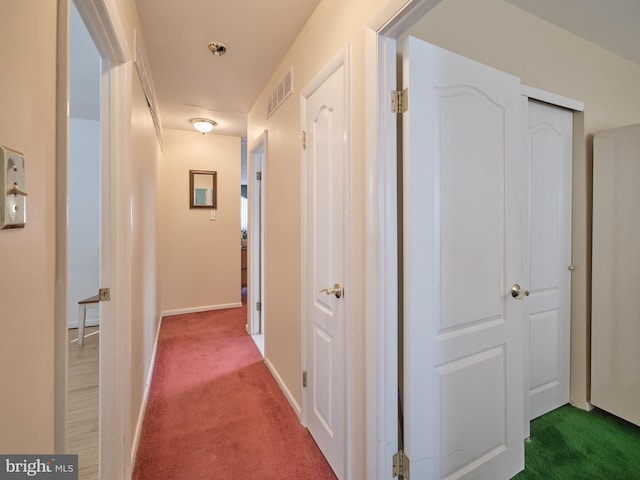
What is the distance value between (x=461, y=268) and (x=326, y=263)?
65 centimetres

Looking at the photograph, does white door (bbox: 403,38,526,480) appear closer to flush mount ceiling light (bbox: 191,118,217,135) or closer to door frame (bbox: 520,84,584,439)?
door frame (bbox: 520,84,584,439)

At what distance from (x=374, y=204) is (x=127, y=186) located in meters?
1.17

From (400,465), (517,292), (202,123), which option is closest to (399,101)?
(517,292)

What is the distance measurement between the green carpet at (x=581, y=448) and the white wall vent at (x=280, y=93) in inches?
103

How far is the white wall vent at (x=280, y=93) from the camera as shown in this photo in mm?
2087

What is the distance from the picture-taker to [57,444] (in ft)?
2.34

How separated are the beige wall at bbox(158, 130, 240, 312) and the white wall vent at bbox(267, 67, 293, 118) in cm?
210

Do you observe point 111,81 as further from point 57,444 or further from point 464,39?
point 464,39

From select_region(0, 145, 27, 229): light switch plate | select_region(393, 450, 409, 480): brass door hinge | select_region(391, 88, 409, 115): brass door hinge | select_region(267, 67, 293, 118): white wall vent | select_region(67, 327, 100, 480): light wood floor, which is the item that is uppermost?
select_region(267, 67, 293, 118): white wall vent

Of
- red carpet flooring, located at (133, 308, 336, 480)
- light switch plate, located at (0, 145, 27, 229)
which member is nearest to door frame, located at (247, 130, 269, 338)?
red carpet flooring, located at (133, 308, 336, 480)

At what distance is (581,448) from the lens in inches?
66.4

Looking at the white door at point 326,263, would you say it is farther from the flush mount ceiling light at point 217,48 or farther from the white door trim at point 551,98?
the white door trim at point 551,98

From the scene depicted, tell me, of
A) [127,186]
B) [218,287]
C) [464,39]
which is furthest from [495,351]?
[218,287]

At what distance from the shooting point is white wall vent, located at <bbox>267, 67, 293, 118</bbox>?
2.09 metres
